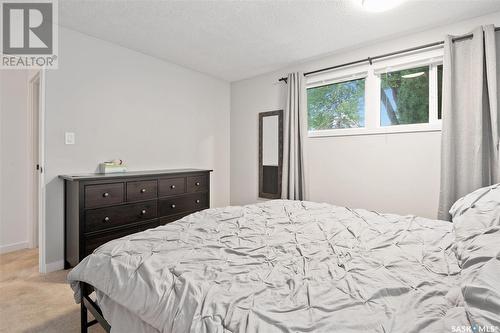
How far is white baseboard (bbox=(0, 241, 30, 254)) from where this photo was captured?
9.72 feet

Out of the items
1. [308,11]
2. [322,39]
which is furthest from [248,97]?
[308,11]

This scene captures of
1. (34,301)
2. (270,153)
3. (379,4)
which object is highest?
(379,4)

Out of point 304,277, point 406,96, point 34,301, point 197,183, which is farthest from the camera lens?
point 197,183

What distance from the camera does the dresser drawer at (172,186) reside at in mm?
2930

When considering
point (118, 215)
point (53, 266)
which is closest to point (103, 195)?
point (118, 215)

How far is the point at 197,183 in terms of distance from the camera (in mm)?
3342

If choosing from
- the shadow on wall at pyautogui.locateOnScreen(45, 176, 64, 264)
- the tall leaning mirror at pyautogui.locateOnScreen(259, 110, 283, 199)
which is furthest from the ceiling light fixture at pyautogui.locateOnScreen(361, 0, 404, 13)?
the shadow on wall at pyautogui.locateOnScreen(45, 176, 64, 264)

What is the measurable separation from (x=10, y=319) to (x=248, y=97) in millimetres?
3650

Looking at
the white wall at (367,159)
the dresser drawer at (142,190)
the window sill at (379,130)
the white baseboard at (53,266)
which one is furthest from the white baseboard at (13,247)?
the window sill at (379,130)

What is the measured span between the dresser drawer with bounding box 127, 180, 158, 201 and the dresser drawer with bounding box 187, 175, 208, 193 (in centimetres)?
49

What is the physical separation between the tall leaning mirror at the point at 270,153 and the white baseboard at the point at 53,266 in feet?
8.60

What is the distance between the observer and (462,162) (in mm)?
2307

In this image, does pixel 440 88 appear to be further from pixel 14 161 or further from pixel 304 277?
pixel 14 161
